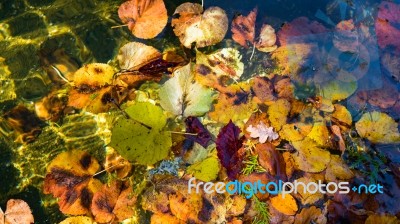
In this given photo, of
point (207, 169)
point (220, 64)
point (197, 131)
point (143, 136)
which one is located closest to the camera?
point (143, 136)

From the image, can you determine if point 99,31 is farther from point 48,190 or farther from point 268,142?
point 268,142

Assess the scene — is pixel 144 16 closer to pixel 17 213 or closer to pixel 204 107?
pixel 204 107

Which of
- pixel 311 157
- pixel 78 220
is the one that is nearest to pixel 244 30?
pixel 311 157

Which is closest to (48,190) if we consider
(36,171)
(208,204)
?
(36,171)

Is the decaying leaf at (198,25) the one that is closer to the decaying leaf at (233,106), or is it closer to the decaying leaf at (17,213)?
the decaying leaf at (233,106)

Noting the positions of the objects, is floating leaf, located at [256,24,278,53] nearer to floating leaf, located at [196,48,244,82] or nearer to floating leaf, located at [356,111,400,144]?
floating leaf, located at [196,48,244,82]

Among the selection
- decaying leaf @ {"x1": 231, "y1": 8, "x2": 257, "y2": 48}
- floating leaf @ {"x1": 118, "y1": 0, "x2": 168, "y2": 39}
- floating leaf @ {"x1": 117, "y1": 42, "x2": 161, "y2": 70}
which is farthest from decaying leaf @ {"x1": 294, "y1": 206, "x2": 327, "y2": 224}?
floating leaf @ {"x1": 118, "y1": 0, "x2": 168, "y2": 39}

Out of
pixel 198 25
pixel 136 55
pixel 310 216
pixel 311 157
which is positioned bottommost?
pixel 310 216

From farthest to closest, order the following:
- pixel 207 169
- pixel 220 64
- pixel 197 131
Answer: pixel 220 64 → pixel 197 131 → pixel 207 169

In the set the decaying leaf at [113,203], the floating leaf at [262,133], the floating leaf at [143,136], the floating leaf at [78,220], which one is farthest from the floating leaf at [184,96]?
the floating leaf at [78,220]

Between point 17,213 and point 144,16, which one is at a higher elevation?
point 144,16
